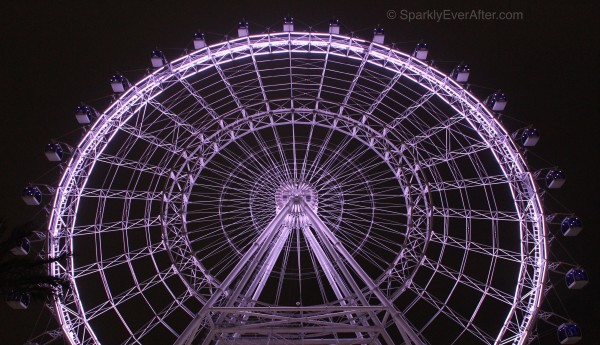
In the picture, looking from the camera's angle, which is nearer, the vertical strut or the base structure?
the vertical strut

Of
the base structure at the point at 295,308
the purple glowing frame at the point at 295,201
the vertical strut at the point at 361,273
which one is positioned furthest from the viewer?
the purple glowing frame at the point at 295,201

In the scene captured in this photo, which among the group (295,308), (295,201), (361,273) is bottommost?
(295,308)

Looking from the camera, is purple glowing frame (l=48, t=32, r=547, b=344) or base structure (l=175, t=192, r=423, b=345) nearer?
base structure (l=175, t=192, r=423, b=345)

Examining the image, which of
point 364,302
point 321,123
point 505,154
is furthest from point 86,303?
point 505,154

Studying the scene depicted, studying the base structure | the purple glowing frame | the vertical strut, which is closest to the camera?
the vertical strut

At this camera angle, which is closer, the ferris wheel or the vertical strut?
the vertical strut

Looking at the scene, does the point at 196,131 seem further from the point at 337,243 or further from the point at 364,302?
the point at 364,302

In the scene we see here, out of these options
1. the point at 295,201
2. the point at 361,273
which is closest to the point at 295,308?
the point at 361,273

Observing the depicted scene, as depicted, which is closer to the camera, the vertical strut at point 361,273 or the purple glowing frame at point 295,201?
the vertical strut at point 361,273

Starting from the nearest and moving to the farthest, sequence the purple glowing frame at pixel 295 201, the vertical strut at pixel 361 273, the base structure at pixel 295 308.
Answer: the vertical strut at pixel 361 273, the base structure at pixel 295 308, the purple glowing frame at pixel 295 201

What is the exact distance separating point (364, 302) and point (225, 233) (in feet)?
28.9

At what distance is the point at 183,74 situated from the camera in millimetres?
28156

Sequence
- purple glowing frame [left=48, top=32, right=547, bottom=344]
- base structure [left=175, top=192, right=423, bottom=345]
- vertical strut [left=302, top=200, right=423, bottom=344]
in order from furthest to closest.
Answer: purple glowing frame [left=48, top=32, right=547, bottom=344] < base structure [left=175, top=192, right=423, bottom=345] < vertical strut [left=302, top=200, right=423, bottom=344]

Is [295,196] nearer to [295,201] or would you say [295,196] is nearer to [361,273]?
[295,201]
